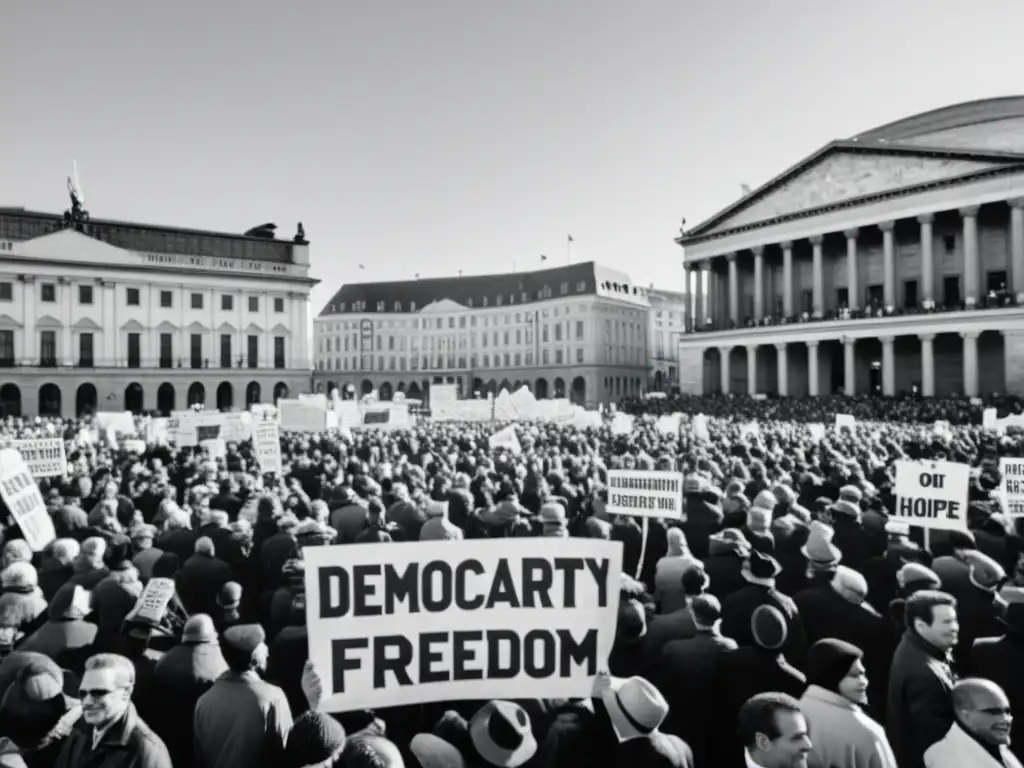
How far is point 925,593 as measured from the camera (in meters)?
4.85

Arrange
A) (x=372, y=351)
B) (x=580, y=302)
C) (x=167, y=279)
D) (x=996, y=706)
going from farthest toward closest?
(x=372, y=351) → (x=580, y=302) → (x=167, y=279) → (x=996, y=706)

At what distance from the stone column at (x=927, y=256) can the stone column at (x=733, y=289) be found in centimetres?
1465

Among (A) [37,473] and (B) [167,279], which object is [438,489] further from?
(B) [167,279]

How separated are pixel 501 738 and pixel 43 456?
11743 mm

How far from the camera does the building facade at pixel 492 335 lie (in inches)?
3521

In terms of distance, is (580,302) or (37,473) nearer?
(37,473)

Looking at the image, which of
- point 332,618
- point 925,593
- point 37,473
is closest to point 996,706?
point 925,593

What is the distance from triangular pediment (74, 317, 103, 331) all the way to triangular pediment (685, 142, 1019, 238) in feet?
167

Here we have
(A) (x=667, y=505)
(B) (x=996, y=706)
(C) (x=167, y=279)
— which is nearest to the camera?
(B) (x=996, y=706)

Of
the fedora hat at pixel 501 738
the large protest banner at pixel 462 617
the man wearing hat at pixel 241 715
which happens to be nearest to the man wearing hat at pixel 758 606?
the large protest banner at pixel 462 617

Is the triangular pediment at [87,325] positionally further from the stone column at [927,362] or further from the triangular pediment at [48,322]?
the stone column at [927,362]

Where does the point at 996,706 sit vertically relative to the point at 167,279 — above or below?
below

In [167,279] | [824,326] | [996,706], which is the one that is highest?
[167,279]

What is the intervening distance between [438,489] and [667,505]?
4477 mm
